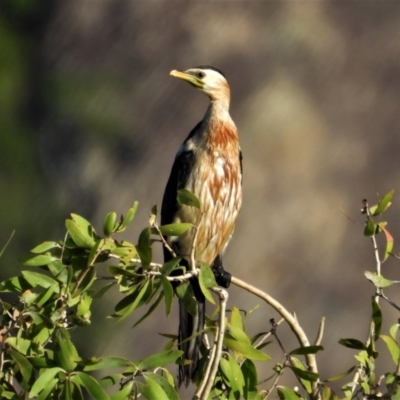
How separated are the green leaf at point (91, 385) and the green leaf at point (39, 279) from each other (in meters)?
0.14

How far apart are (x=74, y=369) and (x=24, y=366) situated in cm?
6

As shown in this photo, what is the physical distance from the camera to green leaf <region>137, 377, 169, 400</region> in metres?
1.09

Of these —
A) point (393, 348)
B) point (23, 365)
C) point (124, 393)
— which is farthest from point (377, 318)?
point (23, 365)

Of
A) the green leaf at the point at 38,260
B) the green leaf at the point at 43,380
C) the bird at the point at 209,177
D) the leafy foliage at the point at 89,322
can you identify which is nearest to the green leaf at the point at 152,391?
the leafy foliage at the point at 89,322

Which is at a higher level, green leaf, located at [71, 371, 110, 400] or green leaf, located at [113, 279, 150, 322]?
green leaf, located at [113, 279, 150, 322]

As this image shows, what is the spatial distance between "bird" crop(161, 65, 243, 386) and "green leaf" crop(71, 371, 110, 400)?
820 mm

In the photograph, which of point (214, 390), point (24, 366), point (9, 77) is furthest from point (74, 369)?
point (9, 77)

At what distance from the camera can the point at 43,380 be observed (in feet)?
3.50

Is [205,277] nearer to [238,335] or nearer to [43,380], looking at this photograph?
[238,335]

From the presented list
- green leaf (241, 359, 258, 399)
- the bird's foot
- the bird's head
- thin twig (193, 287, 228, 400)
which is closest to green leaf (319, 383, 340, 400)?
green leaf (241, 359, 258, 399)

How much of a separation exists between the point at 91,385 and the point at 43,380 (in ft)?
0.19

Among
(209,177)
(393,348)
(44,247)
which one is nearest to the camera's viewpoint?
(44,247)

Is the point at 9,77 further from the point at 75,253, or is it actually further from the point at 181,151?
the point at 75,253

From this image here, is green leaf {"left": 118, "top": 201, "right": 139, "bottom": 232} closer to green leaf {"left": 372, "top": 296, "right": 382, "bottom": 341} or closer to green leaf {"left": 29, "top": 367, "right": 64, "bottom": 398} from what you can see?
green leaf {"left": 29, "top": 367, "right": 64, "bottom": 398}
